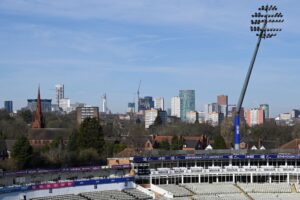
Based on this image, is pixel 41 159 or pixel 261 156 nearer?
pixel 261 156

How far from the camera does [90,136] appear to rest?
9081 cm

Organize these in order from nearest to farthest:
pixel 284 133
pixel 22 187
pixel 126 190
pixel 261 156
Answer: pixel 22 187 < pixel 126 190 < pixel 261 156 < pixel 284 133

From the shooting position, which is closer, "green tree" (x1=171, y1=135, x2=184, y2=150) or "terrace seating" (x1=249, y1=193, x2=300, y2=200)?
"terrace seating" (x1=249, y1=193, x2=300, y2=200)

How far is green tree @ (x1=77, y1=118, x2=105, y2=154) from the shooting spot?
9006cm

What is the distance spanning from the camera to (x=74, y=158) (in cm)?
8056

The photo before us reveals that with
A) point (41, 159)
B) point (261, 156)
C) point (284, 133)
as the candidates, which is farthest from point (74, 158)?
point (284, 133)

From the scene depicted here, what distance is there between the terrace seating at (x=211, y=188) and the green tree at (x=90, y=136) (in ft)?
113

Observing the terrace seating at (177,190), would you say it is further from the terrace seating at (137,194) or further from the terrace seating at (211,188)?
the terrace seating at (137,194)

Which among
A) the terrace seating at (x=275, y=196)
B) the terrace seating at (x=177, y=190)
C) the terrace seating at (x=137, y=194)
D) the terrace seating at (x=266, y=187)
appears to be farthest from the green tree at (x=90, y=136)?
the terrace seating at (x=275, y=196)

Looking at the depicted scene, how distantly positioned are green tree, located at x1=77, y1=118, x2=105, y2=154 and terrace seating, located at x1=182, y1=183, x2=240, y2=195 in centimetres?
3449

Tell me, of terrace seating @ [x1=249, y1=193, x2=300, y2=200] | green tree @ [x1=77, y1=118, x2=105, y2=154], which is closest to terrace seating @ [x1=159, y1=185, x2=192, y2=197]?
terrace seating @ [x1=249, y1=193, x2=300, y2=200]

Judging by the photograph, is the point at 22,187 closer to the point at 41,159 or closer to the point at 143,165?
the point at 143,165

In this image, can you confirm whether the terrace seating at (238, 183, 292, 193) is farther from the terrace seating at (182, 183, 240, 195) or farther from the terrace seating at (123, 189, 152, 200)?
the terrace seating at (123, 189, 152, 200)

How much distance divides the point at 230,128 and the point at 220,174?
2857 inches
